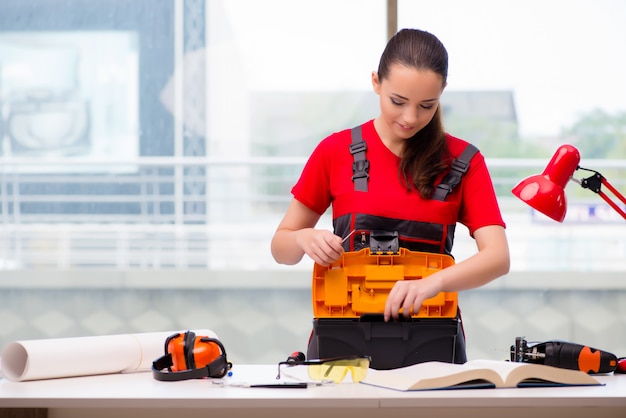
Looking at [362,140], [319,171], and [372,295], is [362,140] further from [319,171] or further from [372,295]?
[372,295]

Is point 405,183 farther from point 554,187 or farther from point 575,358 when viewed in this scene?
point 575,358

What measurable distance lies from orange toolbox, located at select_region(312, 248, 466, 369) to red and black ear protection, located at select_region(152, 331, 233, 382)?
0.17 m

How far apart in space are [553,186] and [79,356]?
2.63ft

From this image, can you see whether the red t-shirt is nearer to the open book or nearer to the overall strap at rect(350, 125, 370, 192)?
the overall strap at rect(350, 125, 370, 192)

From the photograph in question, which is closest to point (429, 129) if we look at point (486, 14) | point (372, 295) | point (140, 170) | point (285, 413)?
point (372, 295)

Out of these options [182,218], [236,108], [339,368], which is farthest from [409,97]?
[182,218]

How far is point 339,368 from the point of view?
45.2 inches

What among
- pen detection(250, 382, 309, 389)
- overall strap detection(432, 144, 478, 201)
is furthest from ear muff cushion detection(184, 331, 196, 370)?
overall strap detection(432, 144, 478, 201)

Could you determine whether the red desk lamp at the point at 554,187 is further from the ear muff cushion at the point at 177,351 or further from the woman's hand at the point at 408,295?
the ear muff cushion at the point at 177,351

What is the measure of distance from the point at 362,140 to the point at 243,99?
1.92 metres

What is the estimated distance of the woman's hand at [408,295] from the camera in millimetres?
1268

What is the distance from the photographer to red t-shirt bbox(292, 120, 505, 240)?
1.52 metres

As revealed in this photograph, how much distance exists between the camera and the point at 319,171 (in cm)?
161

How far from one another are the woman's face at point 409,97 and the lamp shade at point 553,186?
0.21 metres
